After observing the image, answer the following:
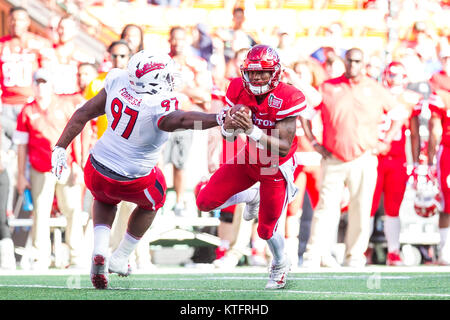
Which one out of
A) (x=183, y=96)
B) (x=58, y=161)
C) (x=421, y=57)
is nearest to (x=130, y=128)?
(x=58, y=161)

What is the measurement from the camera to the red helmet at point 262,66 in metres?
7.03

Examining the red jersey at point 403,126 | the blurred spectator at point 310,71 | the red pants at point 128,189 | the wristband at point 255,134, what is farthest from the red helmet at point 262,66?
the red jersey at point 403,126

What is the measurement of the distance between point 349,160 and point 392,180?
0.68 m

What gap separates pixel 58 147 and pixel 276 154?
1.50 metres

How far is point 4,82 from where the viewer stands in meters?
10.1

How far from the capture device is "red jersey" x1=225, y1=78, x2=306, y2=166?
7.05 metres

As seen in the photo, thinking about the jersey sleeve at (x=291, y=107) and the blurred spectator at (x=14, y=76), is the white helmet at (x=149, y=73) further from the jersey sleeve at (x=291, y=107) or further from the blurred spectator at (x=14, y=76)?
the blurred spectator at (x=14, y=76)

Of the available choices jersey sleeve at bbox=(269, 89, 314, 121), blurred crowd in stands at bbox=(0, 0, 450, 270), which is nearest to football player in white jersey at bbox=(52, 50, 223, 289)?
jersey sleeve at bbox=(269, 89, 314, 121)

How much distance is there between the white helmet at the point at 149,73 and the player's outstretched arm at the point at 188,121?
0.30 metres

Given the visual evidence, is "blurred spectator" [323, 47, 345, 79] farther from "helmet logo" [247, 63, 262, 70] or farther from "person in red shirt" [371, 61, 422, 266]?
"helmet logo" [247, 63, 262, 70]

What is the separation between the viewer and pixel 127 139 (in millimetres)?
7016
